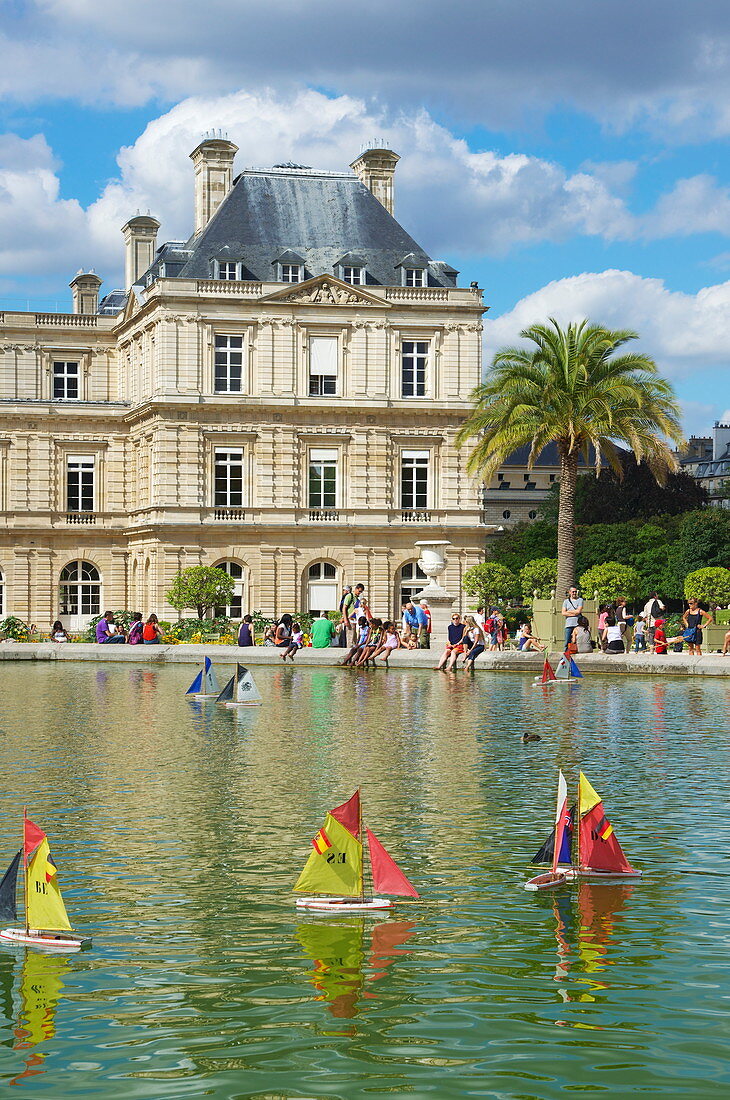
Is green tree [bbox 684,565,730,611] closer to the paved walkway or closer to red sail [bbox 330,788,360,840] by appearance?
the paved walkway

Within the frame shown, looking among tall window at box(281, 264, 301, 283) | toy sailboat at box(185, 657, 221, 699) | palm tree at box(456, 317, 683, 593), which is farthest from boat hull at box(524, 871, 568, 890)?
tall window at box(281, 264, 301, 283)

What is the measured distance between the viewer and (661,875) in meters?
10.6

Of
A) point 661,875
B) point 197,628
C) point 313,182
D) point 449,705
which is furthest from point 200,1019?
point 313,182

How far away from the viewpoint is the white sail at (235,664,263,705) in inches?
940

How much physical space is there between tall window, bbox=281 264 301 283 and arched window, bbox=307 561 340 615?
10771mm

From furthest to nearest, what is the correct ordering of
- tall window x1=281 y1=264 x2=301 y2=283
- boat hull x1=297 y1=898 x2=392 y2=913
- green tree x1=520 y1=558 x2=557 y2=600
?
tall window x1=281 y1=264 x2=301 y2=283 < green tree x1=520 y1=558 x2=557 y2=600 < boat hull x1=297 y1=898 x2=392 y2=913

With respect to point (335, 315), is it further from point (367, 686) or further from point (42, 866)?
point (42, 866)

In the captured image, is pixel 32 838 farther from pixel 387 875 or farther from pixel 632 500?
pixel 632 500

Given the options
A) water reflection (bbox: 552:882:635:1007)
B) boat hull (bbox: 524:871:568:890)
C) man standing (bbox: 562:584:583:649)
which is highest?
man standing (bbox: 562:584:583:649)

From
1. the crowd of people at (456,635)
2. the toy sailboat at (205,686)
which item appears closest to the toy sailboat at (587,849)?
the toy sailboat at (205,686)

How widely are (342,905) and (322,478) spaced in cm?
4632

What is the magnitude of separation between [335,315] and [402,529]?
27.6ft

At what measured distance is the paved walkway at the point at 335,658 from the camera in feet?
100

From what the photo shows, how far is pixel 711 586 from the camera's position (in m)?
47.9
